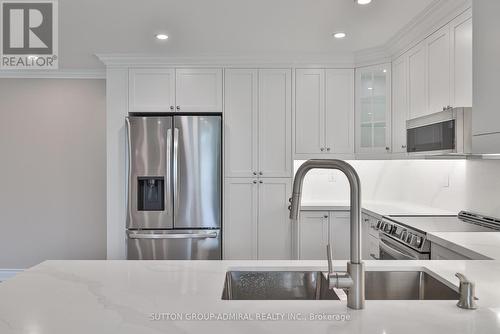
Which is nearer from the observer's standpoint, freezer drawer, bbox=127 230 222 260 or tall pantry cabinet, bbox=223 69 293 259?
freezer drawer, bbox=127 230 222 260

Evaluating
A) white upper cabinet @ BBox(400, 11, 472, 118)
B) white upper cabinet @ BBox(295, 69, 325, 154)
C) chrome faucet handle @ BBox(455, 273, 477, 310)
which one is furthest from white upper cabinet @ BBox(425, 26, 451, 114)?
chrome faucet handle @ BBox(455, 273, 477, 310)

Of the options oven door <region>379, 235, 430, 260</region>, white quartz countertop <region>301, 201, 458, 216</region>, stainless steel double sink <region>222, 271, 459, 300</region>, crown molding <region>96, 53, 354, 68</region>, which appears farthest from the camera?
A: crown molding <region>96, 53, 354, 68</region>

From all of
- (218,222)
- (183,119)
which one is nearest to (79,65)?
(183,119)

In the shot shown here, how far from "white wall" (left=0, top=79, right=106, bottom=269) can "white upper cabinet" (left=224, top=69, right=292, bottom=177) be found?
170cm

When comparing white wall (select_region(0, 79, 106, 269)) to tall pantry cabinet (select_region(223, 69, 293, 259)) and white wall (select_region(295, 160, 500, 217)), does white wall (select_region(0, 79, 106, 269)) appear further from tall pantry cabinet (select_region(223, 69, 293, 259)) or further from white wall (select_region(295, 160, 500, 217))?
white wall (select_region(295, 160, 500, 217))

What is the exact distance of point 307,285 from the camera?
131 cm

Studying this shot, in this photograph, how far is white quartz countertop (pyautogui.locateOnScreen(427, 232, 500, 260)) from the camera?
5.35 ft

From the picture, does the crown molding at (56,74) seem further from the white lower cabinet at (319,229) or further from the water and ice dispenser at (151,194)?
the white lower cabinet at (319,229)

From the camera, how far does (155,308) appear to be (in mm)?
926

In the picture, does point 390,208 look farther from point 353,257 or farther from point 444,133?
point 353,257

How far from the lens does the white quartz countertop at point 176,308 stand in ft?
2.67

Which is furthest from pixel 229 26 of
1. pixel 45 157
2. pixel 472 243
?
pixel 45 157

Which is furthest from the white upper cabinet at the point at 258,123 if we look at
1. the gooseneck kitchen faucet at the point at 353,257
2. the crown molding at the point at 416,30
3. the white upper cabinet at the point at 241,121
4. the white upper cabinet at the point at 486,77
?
the gooseneck kitchen faucet at the point at 353,257

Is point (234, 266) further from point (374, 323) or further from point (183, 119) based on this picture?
point (183, 119)
